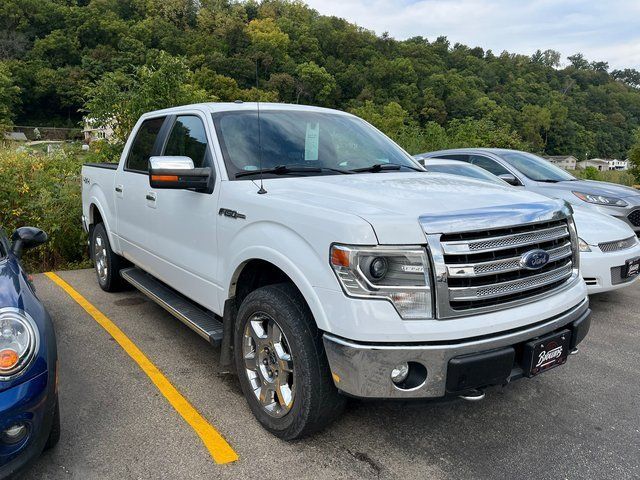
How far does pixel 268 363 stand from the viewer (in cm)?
281

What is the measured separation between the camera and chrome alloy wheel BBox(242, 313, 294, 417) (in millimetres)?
2674

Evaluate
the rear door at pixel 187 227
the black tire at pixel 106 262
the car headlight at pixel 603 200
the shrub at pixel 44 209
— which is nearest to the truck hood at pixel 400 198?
the rear door at pixel 187 227

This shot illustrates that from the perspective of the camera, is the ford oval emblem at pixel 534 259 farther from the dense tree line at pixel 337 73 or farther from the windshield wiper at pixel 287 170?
the dense tree line at pixel 337 73

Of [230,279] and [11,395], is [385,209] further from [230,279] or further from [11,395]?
[11,395]

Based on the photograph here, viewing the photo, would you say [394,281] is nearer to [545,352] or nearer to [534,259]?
[534,259]

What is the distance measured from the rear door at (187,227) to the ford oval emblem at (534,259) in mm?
1851

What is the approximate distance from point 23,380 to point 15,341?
0.18 metres

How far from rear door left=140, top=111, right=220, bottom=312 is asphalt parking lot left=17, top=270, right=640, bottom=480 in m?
0.67

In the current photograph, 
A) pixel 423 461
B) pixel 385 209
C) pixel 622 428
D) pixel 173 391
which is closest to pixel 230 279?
pixel 173 391

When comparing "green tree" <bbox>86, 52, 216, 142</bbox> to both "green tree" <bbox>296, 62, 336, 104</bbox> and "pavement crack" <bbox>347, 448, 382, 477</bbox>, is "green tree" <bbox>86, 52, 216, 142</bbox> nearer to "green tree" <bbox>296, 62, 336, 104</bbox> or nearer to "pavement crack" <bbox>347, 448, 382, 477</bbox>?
"pavement crack" <bbox>347, 448, 382, 477</bbox>

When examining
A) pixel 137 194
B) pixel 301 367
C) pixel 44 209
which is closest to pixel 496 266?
pixel 301 367

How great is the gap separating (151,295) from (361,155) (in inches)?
81.7

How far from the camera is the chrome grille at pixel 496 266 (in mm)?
2279

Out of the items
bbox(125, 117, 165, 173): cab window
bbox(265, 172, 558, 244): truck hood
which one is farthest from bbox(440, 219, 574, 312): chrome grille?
bbox(125, 117, 165, 173): cab window
